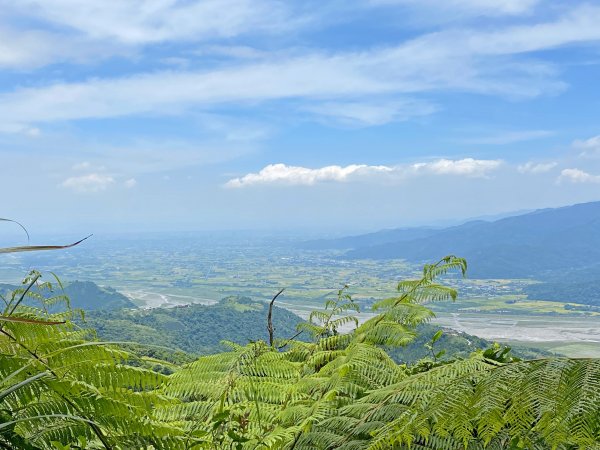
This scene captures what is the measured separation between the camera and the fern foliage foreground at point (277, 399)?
1513mm

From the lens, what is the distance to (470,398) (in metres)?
1.78

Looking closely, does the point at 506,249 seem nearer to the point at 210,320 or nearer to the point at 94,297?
the point at 94,297

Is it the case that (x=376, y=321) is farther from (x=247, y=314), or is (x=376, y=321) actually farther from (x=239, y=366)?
(x=247, y=314)

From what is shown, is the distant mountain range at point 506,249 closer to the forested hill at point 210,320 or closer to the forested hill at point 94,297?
the forested hill at point 94,297

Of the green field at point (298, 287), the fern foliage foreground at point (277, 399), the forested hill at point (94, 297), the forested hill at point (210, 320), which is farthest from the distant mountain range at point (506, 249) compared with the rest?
the fern foliage foreground at point (277, 399)

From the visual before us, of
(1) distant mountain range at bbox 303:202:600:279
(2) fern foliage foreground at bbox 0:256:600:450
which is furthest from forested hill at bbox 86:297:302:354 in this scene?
(1) distant mountain range at bbox 303:202:600:279

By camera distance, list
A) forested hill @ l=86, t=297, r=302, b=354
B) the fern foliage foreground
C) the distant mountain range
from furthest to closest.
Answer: the distant mountain range, forested hill @ l=86, t=297, r=302, b=354, the fern foliage foreground

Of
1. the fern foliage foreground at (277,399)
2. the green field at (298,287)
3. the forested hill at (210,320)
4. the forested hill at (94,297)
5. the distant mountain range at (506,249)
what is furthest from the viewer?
the distant mountain range at (506,249)

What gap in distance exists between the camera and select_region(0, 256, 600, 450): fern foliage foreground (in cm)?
151

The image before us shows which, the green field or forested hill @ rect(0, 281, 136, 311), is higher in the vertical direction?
forested hill @ rect(0, 281, 136, 311)

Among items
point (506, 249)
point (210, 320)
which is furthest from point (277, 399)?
point (506, 249)

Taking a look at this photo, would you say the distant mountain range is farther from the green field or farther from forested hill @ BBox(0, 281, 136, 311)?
forested hill @ BBox(0, 281, 136, 311)

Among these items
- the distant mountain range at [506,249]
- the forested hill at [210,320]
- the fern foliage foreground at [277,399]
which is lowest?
the distant mountain range at [506,249]

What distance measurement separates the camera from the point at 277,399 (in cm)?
280
